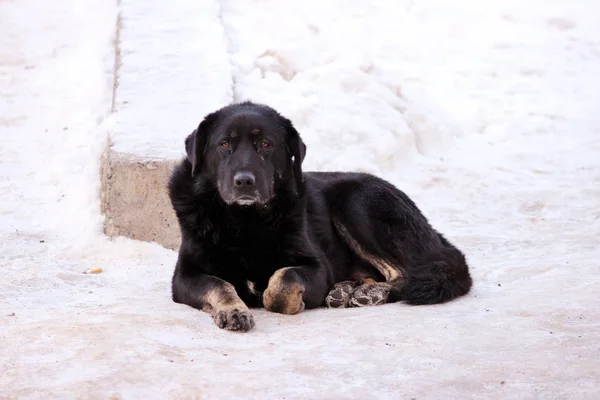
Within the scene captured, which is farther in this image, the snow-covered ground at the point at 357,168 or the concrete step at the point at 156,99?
the concrete step at the point at 156,99

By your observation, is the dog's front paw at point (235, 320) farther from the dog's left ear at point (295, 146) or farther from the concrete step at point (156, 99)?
the concrete step at point (156, 99)

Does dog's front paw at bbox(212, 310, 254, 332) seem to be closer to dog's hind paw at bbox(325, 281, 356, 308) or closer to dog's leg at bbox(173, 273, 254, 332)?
dog's leg at bbox(173, 273, 254, 332)

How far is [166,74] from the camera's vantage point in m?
9.38

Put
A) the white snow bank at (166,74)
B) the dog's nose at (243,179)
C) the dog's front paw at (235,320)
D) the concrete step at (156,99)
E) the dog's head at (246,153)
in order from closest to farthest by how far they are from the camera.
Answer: the dog's front paw at (235,320)
the dog's nose at (243,179)
the dog's head at (246,153)
the concrete step at (156,99)
the white snow bank at (166,74)

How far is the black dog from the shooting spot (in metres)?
5.48

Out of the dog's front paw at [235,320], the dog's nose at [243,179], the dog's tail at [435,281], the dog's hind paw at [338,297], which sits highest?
the dog's nose at [243,179]

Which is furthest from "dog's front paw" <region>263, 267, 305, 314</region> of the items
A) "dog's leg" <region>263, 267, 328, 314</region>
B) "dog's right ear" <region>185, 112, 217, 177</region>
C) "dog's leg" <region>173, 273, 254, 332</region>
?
"dog's right ear" <region>185, 112, 217, 177</region>

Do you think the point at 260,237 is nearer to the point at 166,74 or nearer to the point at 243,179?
the point at 243,179

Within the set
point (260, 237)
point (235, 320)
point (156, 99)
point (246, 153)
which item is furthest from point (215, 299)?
point (156, 99)

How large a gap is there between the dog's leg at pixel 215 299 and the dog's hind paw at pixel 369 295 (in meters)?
1.00

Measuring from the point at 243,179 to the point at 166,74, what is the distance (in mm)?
4327

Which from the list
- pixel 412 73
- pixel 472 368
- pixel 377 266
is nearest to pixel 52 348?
pixel 472 368

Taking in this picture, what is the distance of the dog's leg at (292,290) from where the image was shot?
541 cm

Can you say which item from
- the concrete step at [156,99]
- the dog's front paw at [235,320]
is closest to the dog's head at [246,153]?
the dog's front paw at [235,320]
